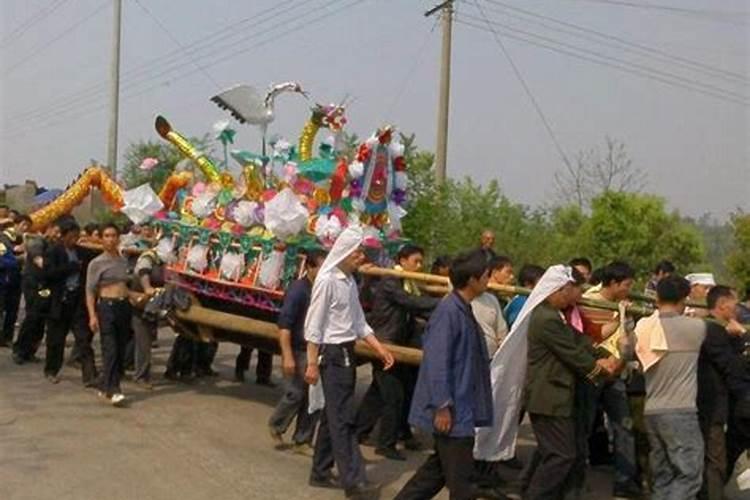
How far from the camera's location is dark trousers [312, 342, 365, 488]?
739cm

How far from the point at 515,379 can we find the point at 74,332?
586 cm

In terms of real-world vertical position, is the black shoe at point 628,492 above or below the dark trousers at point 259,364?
below

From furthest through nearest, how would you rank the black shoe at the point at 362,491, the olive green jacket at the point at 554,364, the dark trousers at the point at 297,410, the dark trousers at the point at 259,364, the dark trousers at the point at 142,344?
the dark trousers at the point at 259,364 < the dark trousers at the point at 142,344 < the dark trousers at the point at 297,410 < the black shoe at the point at 362,491 < the olive green jacket at the point at 554,364

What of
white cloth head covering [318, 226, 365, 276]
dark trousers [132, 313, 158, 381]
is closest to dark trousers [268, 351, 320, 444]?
white cloth head covering [318, 226, 365, 276]

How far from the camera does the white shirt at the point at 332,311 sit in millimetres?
7578

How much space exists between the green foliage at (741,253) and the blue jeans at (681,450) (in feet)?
38.0

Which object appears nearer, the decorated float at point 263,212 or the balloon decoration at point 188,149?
the decorated float at point 263,212

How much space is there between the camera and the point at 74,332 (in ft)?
38.0

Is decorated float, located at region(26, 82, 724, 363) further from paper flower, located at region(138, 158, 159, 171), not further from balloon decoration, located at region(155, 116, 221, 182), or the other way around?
paper flower, located at region(138, 158, 159, 171)

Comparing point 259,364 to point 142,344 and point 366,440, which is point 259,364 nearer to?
point 142,344

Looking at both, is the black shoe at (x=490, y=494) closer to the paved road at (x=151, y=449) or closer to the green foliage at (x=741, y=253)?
the paved road at (x=151, y=449)

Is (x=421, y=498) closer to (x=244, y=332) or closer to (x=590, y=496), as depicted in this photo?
(x=590, y=496)

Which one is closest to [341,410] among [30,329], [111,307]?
[111,307]

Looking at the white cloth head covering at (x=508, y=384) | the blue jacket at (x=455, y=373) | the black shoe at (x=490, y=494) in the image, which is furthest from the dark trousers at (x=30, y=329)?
the blue jacket at (x=455, y=373)
